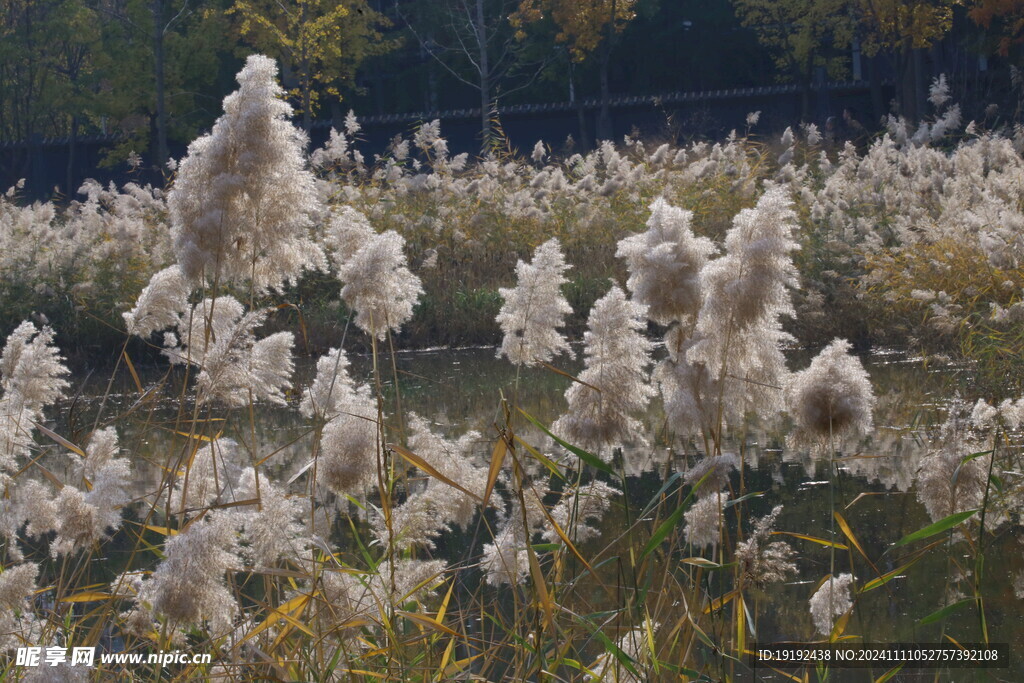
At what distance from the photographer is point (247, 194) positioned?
2189 mm

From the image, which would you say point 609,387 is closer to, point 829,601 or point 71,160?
point 829,601

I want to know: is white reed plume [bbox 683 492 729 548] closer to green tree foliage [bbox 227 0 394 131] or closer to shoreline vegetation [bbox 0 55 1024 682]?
shoreline vegetation [bbox 0 55 1024 682]

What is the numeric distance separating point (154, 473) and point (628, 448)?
2171 millimetres

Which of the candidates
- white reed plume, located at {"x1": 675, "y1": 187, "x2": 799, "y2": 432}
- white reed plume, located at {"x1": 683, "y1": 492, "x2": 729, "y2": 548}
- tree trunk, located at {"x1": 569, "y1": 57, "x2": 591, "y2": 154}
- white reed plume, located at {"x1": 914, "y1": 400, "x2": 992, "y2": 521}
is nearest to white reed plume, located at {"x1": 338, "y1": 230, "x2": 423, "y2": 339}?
white reed plume, located at {"x1": 675, "y1": 187, "x2": 799, "y2": 432}

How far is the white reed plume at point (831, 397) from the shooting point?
2.04m

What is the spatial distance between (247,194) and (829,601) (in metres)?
1.35

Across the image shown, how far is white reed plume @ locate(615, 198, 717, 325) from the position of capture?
211 centimetres

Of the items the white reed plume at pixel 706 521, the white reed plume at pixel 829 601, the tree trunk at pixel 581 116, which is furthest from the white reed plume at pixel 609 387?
the tree trunk at pixel 581 116

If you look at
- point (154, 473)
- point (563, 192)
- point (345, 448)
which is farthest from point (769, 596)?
point (563, 192)

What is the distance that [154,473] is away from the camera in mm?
5281

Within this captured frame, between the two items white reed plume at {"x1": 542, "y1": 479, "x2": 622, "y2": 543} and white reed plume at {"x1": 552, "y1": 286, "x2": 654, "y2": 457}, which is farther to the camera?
white reed plume at {"x1": 542, "y1": 479, "x2": 622, "y2": 543}

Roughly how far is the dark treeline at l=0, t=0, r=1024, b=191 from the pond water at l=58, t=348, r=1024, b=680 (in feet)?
47.5

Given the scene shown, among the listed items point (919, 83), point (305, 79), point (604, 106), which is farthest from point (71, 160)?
point (919, 83)

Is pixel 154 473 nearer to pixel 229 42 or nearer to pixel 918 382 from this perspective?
pixel 918 382
